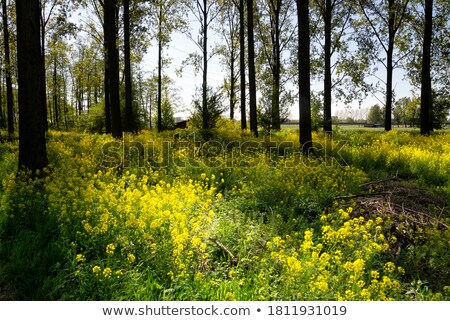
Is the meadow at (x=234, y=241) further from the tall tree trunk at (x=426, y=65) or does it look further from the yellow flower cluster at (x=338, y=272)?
the tall tree trunk at (x=426, y=65)

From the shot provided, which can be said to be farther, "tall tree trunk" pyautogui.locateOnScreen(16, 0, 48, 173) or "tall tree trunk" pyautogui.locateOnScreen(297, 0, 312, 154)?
"tall tree trunk" pyautogui.locateOnScreen(297, 0, 312, 154)

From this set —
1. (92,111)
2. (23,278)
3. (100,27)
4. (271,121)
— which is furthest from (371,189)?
(92,111)

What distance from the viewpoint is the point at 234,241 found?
4.82m

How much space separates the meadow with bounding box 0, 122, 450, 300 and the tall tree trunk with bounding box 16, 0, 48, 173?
2.01ft

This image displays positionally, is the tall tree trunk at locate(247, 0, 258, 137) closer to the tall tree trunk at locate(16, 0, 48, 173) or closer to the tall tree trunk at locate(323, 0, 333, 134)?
the tall tree trunk at locate(323, 0, 333, 134)

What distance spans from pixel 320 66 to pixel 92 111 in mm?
20288

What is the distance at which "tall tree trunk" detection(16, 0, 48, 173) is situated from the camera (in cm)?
731

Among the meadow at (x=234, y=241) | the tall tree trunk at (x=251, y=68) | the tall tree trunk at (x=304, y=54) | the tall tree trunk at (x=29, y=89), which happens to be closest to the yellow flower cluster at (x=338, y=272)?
the meadow at (x=234, y=241)

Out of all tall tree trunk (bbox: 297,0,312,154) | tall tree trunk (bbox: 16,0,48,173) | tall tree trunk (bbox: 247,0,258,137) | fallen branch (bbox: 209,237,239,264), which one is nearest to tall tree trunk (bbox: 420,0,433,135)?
tall tree trunk (bbox: 247,0,258,137)

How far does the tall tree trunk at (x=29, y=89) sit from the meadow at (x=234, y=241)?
613 mm

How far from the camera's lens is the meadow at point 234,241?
12.0 feet

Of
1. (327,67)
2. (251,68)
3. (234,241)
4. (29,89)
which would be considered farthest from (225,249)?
(327,67)
